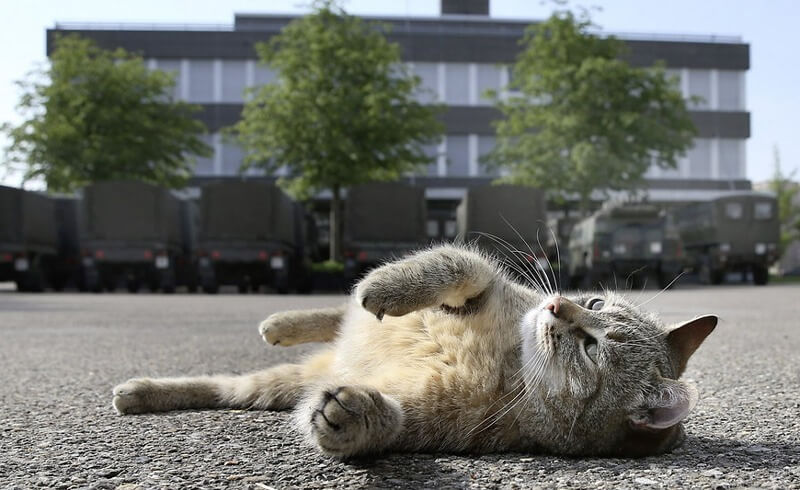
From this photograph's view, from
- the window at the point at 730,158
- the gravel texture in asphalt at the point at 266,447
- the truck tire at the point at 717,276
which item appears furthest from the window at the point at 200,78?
the gravel texture in asphalt at the point at 266,447

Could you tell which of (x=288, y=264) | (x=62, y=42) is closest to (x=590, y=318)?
(x=288, y=264)

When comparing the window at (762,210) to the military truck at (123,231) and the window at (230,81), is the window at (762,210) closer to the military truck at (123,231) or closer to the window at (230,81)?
the military truck at (123,231)

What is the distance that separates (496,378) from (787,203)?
1670 inches

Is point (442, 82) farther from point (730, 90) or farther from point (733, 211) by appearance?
point (733, 211)

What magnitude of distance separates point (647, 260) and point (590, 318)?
19.4 metres

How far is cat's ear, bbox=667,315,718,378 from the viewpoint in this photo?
275 cm

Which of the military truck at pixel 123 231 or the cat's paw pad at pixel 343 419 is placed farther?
the military truck at pixel 123 231

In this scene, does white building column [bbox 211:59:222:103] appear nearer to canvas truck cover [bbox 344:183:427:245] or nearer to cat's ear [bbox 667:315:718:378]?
canvas truck cover [bbox 344:183:427:245]

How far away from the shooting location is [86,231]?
19719mm

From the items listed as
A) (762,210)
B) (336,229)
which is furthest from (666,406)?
(762,210)

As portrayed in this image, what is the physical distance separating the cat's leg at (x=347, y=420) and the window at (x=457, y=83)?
4175 cm

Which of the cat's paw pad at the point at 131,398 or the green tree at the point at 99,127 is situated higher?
the green tree at the point at 99,127

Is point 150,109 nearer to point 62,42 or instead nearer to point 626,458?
point 62,42

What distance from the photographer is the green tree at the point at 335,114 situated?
80.2 feet
